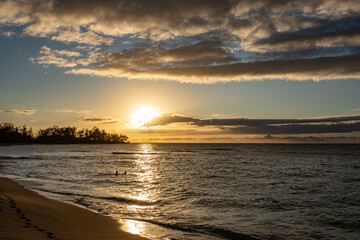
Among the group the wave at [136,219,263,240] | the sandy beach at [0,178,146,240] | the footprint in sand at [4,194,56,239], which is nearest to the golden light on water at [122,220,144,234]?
the sandy beach at [0,178,146,240]

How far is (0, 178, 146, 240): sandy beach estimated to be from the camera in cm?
963

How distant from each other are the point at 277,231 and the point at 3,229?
486 inches

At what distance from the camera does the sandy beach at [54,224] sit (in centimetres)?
963

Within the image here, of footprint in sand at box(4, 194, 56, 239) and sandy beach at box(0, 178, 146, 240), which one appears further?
footprint in sand at box(4, 194, 56, 239)

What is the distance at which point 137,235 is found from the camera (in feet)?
39.3

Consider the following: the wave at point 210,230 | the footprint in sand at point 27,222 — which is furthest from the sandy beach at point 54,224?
the wave at point 210,230

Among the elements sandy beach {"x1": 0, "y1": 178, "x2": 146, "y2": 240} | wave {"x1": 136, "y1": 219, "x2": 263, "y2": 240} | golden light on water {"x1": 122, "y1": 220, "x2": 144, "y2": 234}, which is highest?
sandy beach {"x1": 0, "y1": 178, "x2": 146, "y2": 240}

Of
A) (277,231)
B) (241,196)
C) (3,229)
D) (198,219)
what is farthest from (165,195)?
(3,229)

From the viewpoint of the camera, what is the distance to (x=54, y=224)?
12.1 metres

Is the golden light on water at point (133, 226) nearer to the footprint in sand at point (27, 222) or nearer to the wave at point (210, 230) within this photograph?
the wave at point (210, 230)

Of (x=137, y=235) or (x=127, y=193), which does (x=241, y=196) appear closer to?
(x=127, y=193)

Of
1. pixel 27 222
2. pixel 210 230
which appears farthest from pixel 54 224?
pixel 210 230

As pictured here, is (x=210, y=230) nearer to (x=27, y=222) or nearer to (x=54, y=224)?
(x=54, y=224)

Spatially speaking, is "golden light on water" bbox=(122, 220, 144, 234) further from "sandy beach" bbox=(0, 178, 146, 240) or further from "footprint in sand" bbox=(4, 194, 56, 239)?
"footprint in sand" bbox=(4, 194, 56, 239)
